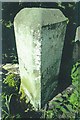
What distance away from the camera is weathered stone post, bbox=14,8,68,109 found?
3646mm

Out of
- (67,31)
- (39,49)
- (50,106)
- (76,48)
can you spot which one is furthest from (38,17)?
(50,106)

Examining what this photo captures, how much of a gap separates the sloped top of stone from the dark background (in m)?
0.09

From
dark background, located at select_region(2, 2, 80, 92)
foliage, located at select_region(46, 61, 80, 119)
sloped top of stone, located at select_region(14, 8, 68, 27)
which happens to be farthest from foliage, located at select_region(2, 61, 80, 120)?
sloped top of stone, located at select_region(14, 8, 68, 27)

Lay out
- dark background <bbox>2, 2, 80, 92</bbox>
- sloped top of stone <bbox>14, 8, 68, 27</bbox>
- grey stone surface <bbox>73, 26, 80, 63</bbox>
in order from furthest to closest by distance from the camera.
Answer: grey stone surface <bbox>73, 26, 80, 63</bbox>, dark background <bbox>2, 2, 80, 92</bbox>, sloped top of stone <bbox>14, 8, 68, 27</bbox>

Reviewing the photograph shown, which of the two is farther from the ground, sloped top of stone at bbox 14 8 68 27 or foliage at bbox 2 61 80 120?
sloped top of stone at bbox 14 8 68 27

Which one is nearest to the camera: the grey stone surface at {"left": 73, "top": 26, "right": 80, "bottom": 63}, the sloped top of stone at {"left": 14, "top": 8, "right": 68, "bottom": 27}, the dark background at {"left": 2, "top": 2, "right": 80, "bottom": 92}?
the sloped top of stone at {"left": 14, "top": 8, "right": 68, "bottom": 27}

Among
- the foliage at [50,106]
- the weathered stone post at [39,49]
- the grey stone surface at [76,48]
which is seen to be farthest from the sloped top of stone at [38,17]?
the foliage at [50,106]

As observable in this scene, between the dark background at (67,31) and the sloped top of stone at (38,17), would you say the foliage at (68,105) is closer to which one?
the dark background at (67,31)

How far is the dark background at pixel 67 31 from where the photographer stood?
3955mm

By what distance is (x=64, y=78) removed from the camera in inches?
167

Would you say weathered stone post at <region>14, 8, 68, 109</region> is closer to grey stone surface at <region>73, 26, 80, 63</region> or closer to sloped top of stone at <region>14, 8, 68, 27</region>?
sloped top of stone at <region>14, 8, 68, 27</region>

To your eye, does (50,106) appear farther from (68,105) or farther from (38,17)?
(38,17)

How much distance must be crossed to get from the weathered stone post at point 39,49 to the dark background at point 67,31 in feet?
0.29

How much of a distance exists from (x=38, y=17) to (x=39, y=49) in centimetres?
34
